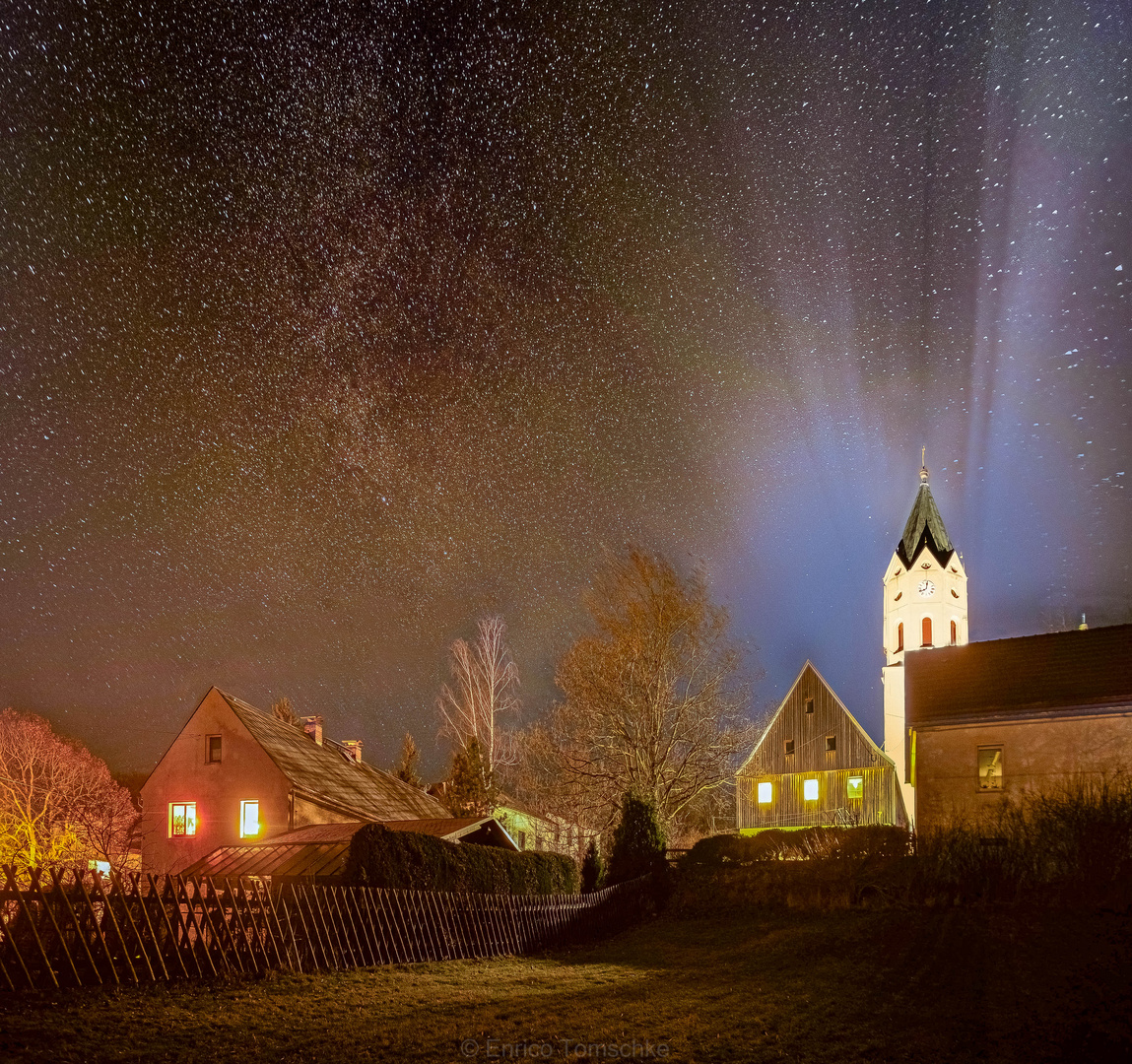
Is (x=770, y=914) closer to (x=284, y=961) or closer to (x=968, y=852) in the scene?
(x=968, y=852)

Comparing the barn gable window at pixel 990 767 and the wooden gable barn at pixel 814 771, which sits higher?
the barn gable window at pixel 990 767

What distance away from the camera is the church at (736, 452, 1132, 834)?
28.9 meters

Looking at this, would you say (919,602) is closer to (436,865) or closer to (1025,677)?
(1025,677)

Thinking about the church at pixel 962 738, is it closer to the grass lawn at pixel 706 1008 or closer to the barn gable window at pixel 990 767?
the barn gable window at pixel 990 767

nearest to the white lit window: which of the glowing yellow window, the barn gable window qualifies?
the glowing yellow window

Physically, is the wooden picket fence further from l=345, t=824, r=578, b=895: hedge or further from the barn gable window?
the barn gable window

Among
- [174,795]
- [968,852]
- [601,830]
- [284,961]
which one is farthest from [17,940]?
[601,830]

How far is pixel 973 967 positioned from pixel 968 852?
7056mm

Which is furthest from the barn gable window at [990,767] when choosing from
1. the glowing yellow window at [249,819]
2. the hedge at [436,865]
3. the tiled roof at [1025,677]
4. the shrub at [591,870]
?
the glowing yellow window at [249,819]

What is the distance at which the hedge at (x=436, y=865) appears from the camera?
2305cm

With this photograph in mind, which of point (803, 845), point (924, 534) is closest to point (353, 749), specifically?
point (803, 845)

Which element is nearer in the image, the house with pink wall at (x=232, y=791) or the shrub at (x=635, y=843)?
the shrub at (x=635, y=843)

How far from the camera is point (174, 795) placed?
3728 cm

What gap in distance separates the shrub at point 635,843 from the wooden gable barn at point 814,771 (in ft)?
50.3
